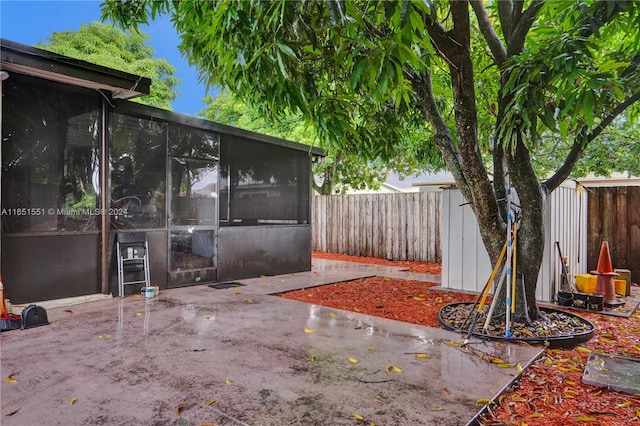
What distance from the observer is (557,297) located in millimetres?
5062

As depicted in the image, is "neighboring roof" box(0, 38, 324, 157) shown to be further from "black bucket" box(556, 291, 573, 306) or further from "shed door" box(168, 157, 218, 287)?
"black bucket" box(556, 291, 573, 306)

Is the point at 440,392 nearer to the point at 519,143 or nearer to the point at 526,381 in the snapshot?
the point at 526,381

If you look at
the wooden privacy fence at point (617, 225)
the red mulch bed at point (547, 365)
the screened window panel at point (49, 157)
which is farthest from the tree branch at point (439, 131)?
the wooden privacy fence at point (617, 225)

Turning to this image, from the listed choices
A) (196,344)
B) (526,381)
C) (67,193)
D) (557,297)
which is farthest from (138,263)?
(557,297)

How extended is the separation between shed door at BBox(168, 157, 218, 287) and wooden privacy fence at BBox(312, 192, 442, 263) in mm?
4913

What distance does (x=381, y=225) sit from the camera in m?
10.2

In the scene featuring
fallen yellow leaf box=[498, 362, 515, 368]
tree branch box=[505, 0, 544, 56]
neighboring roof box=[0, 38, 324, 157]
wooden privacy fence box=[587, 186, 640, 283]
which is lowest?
fallen yellow leaf box=[498, 362, 515, 368]

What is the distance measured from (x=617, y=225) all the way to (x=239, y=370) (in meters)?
7.32

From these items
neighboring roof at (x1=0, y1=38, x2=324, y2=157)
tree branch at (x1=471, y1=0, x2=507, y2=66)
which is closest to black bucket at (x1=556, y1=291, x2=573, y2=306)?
tree branch at (x1=471, y1=0, x2=507, y2=66)

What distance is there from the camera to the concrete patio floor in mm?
2217

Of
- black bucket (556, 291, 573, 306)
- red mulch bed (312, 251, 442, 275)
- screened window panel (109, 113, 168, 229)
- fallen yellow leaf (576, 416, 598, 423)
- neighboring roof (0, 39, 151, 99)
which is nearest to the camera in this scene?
fallen yellow leaf (576, 416, 598, 423)

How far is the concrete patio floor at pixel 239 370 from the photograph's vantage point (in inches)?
87.3

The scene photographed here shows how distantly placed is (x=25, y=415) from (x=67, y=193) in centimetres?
337

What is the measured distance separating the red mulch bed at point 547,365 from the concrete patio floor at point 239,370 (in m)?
0.15
